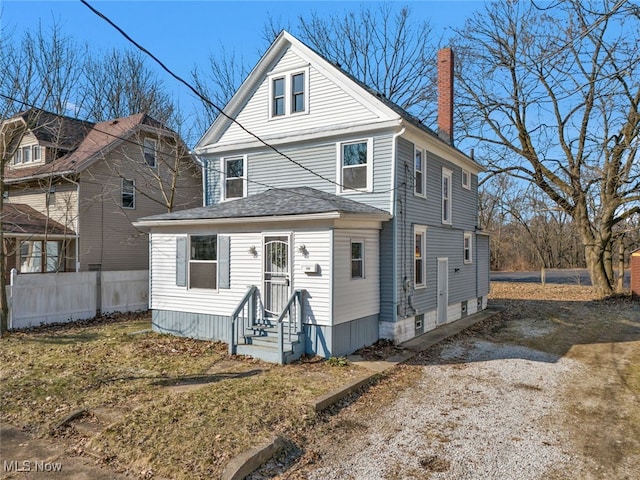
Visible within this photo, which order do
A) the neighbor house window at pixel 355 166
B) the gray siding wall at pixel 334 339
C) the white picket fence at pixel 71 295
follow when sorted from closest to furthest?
the gray siding wall at pixel 334 339 < the neighbor house window at pixel 355 166 < the white picket fence at pixel 71 295

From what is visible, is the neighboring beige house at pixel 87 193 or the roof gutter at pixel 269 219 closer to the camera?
the roof gutter at pixel 269 219

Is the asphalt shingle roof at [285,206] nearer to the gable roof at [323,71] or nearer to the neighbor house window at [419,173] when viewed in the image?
the neighbor house window at [419,173]

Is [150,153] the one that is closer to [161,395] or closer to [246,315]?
[246,315]

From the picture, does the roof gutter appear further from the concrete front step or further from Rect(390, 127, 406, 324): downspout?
the concrete front step

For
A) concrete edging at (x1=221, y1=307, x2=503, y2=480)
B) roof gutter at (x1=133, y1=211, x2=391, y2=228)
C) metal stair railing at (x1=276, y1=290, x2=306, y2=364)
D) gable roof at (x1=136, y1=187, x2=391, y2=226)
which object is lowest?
concrete edging at (x1=221, y1=307, x2=503, y2=480)

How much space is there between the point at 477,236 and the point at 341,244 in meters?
10.0

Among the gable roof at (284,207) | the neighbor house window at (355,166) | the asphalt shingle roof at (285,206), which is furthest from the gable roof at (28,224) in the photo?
the neighbor house window at (355,166)

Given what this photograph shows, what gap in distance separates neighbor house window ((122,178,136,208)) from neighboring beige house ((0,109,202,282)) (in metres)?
0.04

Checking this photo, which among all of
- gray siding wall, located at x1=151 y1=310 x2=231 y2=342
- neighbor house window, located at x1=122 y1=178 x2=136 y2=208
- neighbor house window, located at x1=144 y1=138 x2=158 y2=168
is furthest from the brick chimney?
neighbor house window, located at x1=122 y1=178 x2=136 y2=208

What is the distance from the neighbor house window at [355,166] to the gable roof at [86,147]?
990 centimetres

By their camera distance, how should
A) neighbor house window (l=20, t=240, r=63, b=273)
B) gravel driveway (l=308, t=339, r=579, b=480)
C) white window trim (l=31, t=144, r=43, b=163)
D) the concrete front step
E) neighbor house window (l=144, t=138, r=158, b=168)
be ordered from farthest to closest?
1. neighbor house window (l=144, t=138, r=158, b=168)
2. white window trim (l=31, t=144, r=43, b=163)
3. neighbor house window (l=20, t=240, r=63, b=273)
4. the concrete front step
5. gravel driveway (l=308, t=339, r=579, b=480)

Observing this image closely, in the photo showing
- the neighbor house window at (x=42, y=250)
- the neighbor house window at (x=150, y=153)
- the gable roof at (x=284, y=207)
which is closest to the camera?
the gable roof at (x=284, y=207)

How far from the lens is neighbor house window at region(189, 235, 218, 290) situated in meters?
10.8

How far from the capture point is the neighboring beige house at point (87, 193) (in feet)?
56.1
